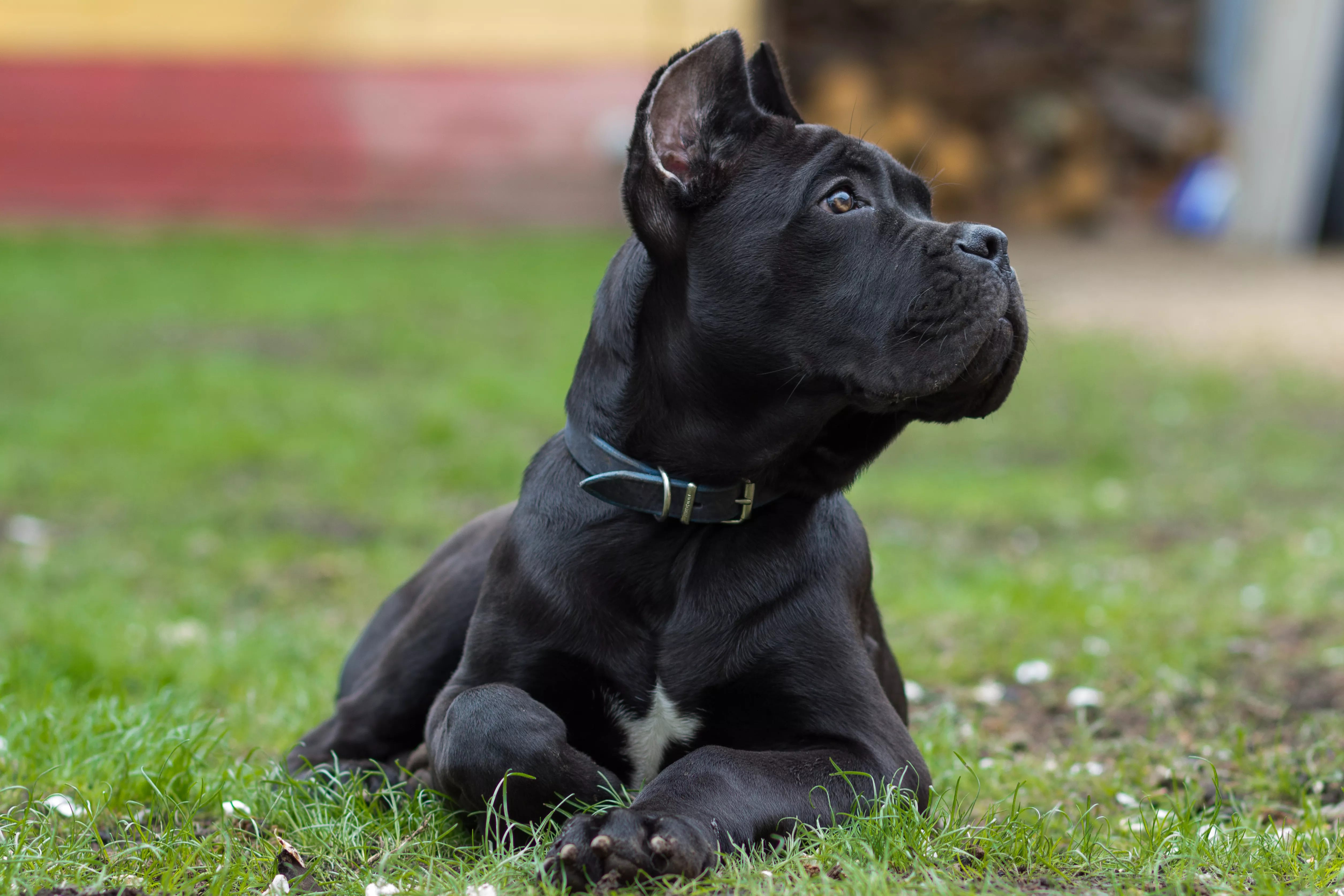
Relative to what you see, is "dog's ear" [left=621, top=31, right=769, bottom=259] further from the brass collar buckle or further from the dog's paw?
the dog's paw

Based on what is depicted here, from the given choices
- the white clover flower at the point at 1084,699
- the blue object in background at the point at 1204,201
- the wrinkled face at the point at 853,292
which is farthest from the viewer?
the blue object in background at the point at 1204,201

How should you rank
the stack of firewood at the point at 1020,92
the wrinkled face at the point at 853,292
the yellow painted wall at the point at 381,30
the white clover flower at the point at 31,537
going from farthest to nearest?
the stack of firewood at the point at 1020,92
the yellow painted wall at the point at 381,30
the white clover flower at the point at 31,537
the wrinkled face at the point at 853,292

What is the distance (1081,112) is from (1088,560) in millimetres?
13826

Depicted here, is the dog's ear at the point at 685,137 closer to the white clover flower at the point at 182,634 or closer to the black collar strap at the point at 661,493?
the black collar strap at the point at 661,493

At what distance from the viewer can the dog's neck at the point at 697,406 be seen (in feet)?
9.33

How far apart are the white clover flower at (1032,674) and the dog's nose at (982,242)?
2.09m

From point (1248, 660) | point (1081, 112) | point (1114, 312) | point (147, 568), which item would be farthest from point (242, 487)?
point (1081, 112)

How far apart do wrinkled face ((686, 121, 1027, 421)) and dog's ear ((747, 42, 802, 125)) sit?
44 cm

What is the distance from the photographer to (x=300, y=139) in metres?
14.9

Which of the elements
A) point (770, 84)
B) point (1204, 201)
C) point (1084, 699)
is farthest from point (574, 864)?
point (1204, 201)

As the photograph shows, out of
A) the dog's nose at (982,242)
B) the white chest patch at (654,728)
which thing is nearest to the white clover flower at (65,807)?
the white chest patch at (654,728)

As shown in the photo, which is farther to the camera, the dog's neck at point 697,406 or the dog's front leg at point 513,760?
the dog's neck at point 697,406

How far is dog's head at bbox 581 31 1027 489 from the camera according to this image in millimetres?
2760

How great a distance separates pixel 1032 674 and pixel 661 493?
2.18 metres
